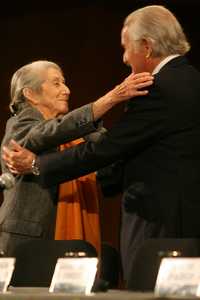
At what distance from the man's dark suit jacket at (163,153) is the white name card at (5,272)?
0.57m

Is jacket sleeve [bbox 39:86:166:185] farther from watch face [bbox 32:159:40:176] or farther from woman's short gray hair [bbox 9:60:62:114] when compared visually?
woman's short gray hair [bbox 9:60:62:114]

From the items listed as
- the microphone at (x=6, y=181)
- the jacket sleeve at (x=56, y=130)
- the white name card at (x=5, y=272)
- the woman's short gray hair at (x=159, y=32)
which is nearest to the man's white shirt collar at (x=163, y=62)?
the woman's short gray hair at (x=159, y=32)

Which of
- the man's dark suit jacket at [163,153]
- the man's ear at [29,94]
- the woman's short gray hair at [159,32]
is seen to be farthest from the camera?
the man's ear at [29,94]

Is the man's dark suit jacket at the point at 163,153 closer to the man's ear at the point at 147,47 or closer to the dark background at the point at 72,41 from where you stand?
the man's ear at the point at 147,47

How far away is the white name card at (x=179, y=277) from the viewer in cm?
132

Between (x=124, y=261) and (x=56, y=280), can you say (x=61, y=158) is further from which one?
(x=56, y=280)

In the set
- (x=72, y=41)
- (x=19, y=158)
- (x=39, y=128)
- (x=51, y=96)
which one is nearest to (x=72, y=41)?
(x=72, y=41)

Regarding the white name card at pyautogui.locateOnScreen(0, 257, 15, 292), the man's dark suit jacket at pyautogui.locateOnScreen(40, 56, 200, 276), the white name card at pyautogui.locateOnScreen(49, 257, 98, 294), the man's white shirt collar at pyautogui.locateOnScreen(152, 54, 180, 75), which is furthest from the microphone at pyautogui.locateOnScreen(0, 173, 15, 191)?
the white name card at pyautogui.locateOnScreen(49, 257, 98, 294)

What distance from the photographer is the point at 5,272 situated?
170 centimetres

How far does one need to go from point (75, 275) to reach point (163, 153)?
762mm

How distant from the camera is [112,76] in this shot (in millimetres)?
4473

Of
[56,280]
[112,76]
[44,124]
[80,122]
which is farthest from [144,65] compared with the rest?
[112,76]

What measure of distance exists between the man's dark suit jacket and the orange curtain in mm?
447

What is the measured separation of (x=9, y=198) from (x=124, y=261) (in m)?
0.60
